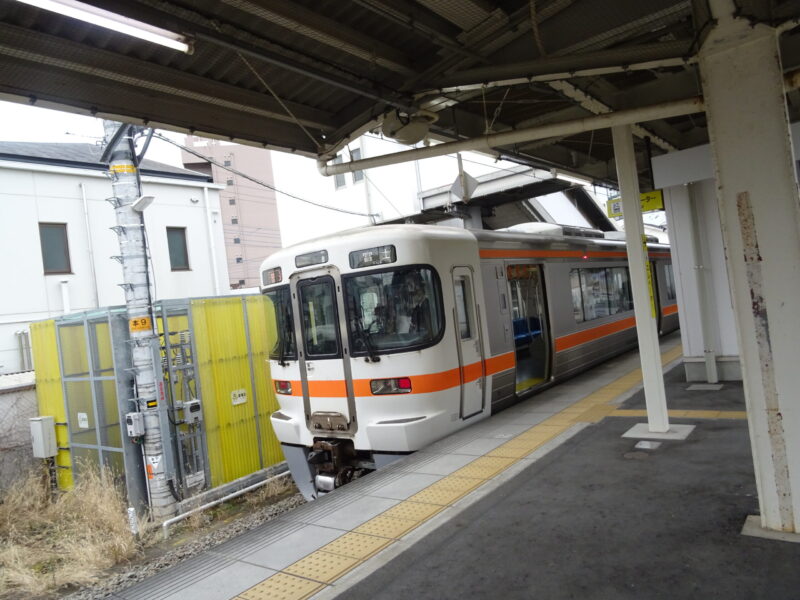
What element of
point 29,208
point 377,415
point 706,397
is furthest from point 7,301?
point 706,397

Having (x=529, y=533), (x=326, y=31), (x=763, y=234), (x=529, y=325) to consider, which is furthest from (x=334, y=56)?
(x=529, y=325)

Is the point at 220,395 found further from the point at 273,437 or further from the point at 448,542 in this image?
the point at 448,542

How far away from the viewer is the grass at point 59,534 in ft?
21.3

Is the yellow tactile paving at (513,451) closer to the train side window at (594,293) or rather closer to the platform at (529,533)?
the platform at (529,533)

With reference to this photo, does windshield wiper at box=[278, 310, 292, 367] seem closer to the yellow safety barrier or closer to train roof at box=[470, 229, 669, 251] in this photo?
the yellow safety barrier

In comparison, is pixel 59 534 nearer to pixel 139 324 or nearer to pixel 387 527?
pixel 139 324

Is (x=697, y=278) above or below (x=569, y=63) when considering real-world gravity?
below

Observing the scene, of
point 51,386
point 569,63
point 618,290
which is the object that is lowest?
point 51,386

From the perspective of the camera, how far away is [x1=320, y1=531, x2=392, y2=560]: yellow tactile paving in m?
4.02

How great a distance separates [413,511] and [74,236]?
14592mm

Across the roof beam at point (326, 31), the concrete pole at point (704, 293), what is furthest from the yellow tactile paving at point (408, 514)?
the roof beam at point (326, 31)

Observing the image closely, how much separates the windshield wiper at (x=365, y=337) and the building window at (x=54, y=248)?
1213 centimetres

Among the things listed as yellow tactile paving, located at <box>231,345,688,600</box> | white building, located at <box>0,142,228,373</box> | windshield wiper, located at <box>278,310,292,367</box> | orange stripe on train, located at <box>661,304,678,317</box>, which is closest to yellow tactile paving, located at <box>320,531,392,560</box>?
yellow tactile paving, located at <box>231,345,688,600</box>

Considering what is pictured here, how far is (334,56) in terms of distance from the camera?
5.21 metres
